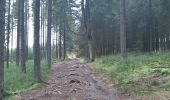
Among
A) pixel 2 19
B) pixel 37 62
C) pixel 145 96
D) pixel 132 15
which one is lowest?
pixel 145 96

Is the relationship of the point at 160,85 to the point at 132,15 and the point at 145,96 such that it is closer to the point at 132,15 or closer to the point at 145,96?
the point at 145,96

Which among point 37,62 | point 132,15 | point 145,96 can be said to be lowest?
point 145,96

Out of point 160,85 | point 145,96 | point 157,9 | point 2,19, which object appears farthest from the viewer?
point 157,9

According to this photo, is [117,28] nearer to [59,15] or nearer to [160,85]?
[59,15]

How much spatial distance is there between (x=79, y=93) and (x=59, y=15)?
116ft

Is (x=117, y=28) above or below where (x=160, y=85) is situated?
above

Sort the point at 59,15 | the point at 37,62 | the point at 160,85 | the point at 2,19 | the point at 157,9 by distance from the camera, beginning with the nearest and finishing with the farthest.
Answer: the point at 2,19
the point at 160,85
the point at 37,62
the point at 157,9
the point at 59,15

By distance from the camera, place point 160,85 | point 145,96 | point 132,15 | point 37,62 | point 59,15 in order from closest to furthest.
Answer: point 145,96 < point 160,85 < point 37,62 < point 132,15 < point 59,15

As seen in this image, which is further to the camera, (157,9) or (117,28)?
(117,28)

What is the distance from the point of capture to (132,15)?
4356 centimetres

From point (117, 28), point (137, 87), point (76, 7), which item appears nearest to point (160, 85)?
point (137, 87)

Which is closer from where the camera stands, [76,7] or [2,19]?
[2,19]

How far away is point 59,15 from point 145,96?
36126 mm

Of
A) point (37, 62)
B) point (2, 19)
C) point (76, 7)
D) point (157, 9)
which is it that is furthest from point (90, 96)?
point (76, 7)
